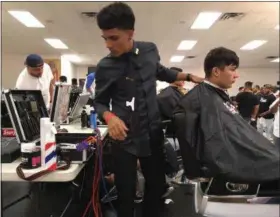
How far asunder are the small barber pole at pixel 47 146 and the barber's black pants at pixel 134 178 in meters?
0.30

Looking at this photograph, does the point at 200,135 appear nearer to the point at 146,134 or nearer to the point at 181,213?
the point at 146,134

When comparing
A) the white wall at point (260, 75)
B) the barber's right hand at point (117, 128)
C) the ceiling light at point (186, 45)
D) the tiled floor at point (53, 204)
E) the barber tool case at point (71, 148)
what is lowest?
the tiled floor at point (53, 204)

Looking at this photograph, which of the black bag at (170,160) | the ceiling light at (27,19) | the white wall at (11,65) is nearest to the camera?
the black bag at (170,160)

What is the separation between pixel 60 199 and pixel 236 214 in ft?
5.89

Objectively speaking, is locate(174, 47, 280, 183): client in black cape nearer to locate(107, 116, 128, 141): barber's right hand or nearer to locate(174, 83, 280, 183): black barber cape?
locate(174, 83, 280, 183): black barber cape

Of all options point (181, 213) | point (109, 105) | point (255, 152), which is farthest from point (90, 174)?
point (255, 152)

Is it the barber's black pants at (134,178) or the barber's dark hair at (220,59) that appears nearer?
the barber's black pants at (134,178)

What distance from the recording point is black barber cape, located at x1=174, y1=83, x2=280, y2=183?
129 centimetres

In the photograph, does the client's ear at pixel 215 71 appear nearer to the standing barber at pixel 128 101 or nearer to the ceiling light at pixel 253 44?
the standing barber at pixel 128 101

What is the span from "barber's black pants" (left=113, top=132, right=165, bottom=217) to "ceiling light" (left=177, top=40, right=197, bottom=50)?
727cm

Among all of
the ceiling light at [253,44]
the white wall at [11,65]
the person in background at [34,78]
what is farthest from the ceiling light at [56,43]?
the ceiling light at [253,44]

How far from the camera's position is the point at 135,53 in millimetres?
1351

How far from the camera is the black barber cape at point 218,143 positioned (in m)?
1.29

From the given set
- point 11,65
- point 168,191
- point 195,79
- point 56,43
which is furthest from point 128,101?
point 11,65
